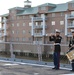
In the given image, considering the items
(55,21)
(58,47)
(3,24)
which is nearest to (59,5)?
(55,21)

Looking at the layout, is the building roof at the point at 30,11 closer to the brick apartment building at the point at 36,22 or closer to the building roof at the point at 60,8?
the brick apartment building at the point at 36,22

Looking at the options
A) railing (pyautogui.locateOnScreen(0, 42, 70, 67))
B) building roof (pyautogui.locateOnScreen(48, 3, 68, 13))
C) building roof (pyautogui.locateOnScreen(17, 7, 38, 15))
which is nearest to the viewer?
railing (pyautogui.locateOnScreen(0, 42, 70, 67))

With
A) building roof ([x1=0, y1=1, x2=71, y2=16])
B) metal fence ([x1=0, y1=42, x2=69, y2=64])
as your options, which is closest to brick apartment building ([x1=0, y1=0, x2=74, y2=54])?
building roof ([x1=0, y1=1, x2=71, y2=16])

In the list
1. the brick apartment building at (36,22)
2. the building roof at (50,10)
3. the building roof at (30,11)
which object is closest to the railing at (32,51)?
the brick apartment building at (36,22)

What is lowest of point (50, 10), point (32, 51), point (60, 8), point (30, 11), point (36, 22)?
point (32, 51)

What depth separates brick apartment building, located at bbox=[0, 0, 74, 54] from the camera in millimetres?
66188

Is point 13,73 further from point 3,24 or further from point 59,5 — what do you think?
point 3,24

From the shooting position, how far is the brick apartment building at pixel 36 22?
217ft

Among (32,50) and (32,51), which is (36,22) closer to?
(32,51)

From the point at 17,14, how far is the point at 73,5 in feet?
67.1

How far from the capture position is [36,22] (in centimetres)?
7412

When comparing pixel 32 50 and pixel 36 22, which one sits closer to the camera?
pixel 32 50

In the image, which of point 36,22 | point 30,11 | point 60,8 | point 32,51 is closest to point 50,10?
point 60,8

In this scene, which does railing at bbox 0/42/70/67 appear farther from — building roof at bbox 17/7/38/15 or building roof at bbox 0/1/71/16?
building roof at bbox 17/7/38/15
